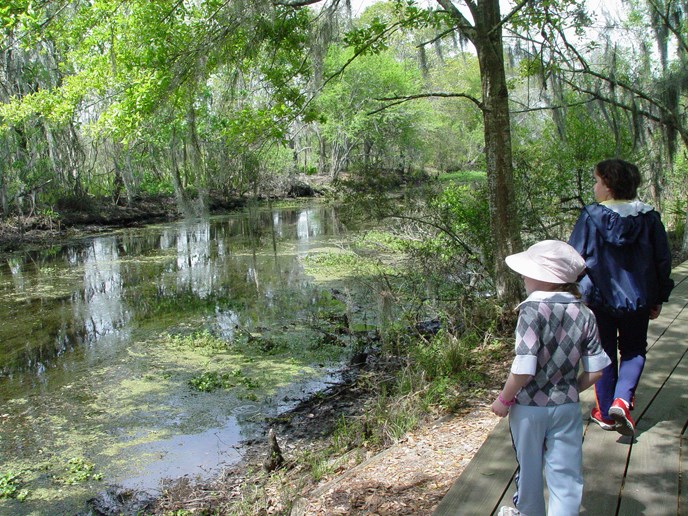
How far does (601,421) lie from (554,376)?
45.2 inches

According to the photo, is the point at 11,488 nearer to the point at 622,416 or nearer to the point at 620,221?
the point at 622,416

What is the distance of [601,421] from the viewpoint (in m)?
2.95

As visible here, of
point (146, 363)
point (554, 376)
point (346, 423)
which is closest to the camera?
point (554, 376)

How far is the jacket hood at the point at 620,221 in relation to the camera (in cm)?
269

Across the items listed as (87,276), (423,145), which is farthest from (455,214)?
(423,145)

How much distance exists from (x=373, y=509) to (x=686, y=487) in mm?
1400

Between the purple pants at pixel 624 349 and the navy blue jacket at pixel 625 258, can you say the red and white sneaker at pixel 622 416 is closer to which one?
the purple pants at pixel 624 349

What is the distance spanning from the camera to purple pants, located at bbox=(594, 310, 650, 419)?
2818 mm

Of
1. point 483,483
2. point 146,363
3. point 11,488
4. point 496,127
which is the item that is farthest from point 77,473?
point 496,127

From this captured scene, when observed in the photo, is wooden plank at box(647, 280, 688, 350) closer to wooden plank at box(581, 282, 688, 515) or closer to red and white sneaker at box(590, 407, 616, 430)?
wooden plank at box(581, 282, 688, 515)

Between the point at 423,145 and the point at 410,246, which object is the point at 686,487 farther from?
the point at 423,145

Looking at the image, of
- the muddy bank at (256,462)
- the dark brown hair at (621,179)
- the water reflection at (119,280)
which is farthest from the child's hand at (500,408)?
the water reflection at (119,280)

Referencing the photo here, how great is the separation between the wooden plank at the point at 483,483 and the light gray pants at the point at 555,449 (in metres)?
0.41

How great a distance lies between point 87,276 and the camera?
12875 mm
